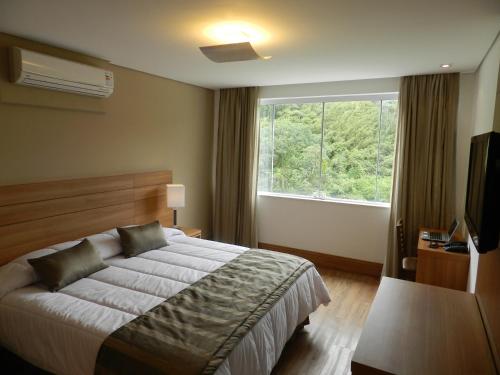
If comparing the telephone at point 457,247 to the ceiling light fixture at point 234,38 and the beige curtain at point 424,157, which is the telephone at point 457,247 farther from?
the ceiling light fixture at point 234,38

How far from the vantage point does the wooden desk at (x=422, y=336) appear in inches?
52.7

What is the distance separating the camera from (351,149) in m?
4.50

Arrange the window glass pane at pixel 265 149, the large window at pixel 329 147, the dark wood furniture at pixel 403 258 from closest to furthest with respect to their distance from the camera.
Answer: the dark wood furniture at pixel 403 258, the large window at pixel 329 147, the window glass pane at pixel 265 149

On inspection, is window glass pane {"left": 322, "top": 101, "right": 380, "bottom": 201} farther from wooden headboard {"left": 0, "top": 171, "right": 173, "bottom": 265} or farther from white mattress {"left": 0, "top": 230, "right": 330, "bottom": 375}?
wooden headboard {"left": 0, "top": 171, "right": 173, "bottom": 265}

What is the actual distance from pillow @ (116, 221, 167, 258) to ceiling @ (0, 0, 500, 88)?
5.55ft

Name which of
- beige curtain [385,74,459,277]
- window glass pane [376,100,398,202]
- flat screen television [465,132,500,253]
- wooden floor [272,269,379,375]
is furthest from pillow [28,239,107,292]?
window glass pane [376,100,398,202]

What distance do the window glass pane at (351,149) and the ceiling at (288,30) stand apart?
882mm

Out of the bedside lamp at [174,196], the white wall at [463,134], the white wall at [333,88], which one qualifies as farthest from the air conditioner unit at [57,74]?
the white wall at [463,134]

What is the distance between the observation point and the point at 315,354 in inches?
105

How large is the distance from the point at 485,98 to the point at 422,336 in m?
2.16

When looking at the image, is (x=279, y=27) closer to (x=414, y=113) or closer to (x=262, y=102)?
(x=414, y=113)

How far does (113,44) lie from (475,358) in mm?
3200

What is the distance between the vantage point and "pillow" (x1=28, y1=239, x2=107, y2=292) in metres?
2.43

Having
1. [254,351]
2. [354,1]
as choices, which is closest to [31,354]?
[254,351]
